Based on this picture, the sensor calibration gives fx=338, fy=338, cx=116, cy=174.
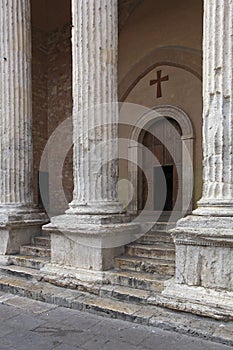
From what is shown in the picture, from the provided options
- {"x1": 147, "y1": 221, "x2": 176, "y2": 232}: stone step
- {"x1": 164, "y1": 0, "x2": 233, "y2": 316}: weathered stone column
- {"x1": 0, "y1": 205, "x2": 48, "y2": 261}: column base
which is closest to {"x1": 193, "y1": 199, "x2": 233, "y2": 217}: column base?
{"x1": 164, "y1": 0, "x2": 233, "y2": 316}: weathered stone column

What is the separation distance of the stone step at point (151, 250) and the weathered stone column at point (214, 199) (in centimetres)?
76

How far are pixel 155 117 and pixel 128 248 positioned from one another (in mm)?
3861

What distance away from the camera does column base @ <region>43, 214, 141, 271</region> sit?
176 inches

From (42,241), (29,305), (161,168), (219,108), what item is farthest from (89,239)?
(161,168)

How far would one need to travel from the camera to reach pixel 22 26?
19.5ft

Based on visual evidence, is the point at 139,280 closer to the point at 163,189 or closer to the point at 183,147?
the point at 183,147

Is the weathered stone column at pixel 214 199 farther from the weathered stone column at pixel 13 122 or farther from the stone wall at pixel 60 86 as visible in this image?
the stone wall at pixel 60 86

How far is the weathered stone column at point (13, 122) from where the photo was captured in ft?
19.1

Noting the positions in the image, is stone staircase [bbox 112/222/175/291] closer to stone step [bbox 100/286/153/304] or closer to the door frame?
stone step [bbox 100/286/153/304]

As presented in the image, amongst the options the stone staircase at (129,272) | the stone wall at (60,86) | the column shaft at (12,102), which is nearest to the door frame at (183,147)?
the stone staircase at (129,272)

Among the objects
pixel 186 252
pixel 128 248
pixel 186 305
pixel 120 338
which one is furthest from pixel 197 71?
pixel 120 338

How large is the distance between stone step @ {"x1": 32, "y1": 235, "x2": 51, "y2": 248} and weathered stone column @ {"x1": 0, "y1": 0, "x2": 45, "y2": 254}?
177 millimetres

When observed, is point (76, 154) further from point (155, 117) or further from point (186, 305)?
point (155, 117)

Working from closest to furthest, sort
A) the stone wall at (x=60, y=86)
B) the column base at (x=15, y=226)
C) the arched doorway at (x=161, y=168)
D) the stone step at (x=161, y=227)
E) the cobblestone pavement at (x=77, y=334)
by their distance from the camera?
the cobblestone pavement at (x=77, y=334) < the stone step at (x=161, y=227) < the column base at (x=15, y=226) < the arched doorway at (x=161, y=168) < the stone wall at (x=60, y=86)
